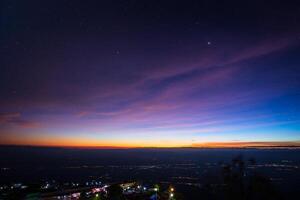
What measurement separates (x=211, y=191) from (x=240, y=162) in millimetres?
34848

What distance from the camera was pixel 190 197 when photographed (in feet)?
213

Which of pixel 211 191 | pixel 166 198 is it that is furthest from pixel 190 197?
pixel 166 198

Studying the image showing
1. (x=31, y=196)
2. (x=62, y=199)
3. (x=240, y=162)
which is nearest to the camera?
(x=31, y=196)

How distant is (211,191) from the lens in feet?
217

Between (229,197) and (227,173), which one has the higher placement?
(227,173)

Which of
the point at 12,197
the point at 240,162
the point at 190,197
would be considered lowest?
the point at 190,197

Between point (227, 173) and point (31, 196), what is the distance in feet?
66.4

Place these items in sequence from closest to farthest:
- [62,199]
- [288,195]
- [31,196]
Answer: [31,196], [62,199], [288,195]

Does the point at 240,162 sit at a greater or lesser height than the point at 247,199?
greater

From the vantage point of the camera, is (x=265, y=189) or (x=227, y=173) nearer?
(x=265, y=189)

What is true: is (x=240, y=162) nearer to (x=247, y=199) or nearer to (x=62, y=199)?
(x=247, y=199)

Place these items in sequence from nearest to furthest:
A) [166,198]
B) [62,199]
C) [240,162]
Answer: [62,199] → [240,162] → [166,198]

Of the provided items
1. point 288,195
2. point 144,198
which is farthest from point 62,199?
point 288,195

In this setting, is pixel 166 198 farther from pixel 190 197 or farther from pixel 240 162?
pixel 190 197
